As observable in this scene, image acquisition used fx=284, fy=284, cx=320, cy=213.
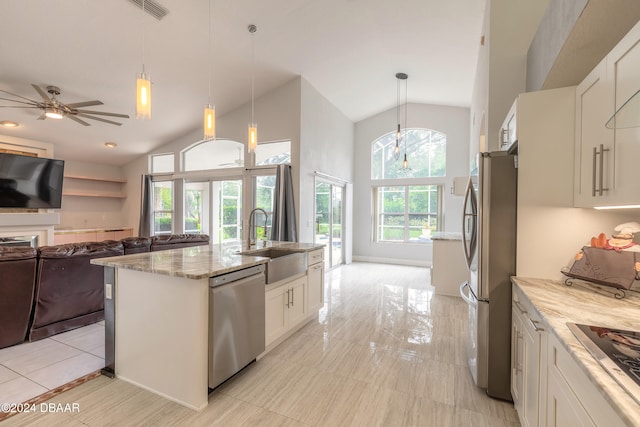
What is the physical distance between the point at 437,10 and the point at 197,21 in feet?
9.89

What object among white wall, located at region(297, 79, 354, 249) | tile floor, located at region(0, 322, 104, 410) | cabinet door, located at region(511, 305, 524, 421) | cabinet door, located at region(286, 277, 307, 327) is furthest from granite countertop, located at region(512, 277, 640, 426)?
white wall, located at region(297, 79, 354, 249)

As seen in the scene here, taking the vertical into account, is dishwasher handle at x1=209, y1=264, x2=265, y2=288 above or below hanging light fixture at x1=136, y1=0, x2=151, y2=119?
below

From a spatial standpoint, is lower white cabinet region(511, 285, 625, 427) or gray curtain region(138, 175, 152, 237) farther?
gray curtain region(138, 175, 152, 237)

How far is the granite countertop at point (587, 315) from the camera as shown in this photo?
0.77 meters

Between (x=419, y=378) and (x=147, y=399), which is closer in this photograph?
(x=147, y=399)

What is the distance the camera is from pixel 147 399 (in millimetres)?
2014

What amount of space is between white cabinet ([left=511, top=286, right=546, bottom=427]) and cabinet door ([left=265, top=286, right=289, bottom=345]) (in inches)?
75.3

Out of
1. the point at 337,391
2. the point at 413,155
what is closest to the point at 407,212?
the point at 413,155

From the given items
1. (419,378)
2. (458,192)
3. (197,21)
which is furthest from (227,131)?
(419,378)

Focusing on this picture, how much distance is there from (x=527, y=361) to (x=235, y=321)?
1.89 metres

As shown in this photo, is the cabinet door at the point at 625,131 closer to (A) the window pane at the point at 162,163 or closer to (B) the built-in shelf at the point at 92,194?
(A) the window pane at the point at 162,163

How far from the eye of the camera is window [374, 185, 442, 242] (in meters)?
7.02

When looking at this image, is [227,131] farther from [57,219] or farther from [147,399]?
[147,399]

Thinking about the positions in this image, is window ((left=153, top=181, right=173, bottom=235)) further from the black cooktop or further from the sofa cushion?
the black cooktop
